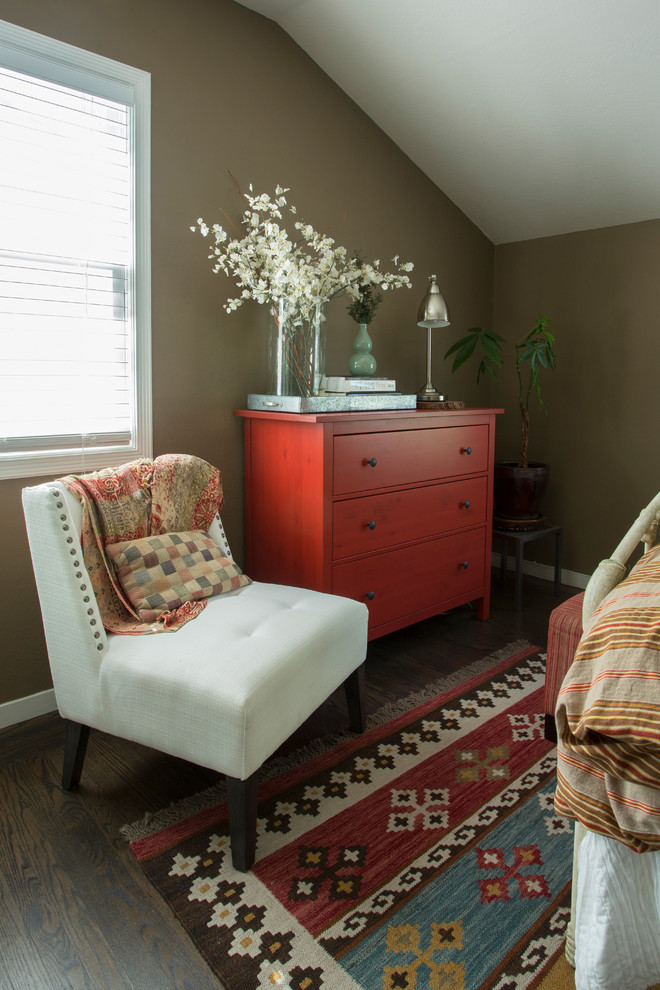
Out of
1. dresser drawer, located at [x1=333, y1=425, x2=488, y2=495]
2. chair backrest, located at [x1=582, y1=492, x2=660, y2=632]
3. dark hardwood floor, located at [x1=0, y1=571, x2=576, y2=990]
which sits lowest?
dark hardwood floor, located at [x1=0, y1=571, x2=576, y2=990]

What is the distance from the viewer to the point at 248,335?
2.62 m

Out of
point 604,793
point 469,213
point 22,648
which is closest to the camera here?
point 604,793

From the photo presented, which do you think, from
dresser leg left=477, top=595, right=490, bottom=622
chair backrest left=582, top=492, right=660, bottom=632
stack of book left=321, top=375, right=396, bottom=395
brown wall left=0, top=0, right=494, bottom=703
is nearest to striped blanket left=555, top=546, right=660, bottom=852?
chair backrest left=582, top=492, right=660, bottom=632

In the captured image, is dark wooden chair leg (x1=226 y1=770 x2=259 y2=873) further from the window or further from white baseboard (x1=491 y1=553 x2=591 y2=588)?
white baseboard (x1=491 y1=553 x2=591 y2=588)

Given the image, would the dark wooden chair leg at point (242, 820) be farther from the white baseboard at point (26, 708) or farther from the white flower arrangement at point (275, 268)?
the white flower arrangement at point (275, 268)

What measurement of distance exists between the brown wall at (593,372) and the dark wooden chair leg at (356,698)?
1.86m

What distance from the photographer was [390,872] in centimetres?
150

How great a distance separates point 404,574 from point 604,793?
5.29 ft

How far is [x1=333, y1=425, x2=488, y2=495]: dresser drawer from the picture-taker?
7.55 feet

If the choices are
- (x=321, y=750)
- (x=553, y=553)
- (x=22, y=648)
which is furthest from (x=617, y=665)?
(x=553, y=553)

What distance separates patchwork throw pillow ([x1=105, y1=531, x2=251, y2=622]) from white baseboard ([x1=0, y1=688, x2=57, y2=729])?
0.65 m

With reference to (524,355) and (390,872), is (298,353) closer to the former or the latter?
(524,355)

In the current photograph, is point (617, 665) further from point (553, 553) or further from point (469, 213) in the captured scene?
point (469, 213)

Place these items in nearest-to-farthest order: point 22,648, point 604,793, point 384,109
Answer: point 604,793, point 22,648, point 384,109
